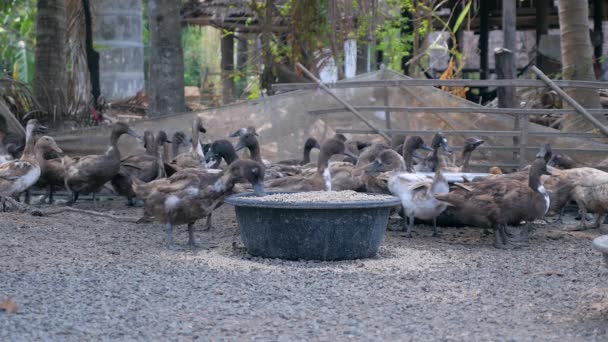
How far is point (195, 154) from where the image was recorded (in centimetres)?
1327

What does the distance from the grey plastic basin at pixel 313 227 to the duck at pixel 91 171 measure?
4.48 m

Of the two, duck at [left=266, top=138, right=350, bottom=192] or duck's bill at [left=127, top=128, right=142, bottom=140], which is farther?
duck's bill at [left=127, top=128, right=142, bottom=140]

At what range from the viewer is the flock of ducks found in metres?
9.53

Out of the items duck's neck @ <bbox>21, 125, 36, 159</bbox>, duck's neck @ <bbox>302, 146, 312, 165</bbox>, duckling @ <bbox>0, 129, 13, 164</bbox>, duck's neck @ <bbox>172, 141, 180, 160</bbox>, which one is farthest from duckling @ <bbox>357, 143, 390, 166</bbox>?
duckling @ <bbox>0, 129, 13, 164</bbox>

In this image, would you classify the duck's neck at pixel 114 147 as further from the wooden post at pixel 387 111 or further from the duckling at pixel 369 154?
the wooden post at pixel 387 111

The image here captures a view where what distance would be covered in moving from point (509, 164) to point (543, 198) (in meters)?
3.46

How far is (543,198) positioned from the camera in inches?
389

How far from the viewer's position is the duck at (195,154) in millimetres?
12773

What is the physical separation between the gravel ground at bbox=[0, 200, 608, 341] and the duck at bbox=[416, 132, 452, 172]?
6.30 feet

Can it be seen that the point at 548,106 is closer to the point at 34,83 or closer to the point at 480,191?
the point at 480,191

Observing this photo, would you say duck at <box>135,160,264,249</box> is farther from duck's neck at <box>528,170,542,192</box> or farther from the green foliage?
the green foliage

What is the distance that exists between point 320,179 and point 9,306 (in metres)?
5.19

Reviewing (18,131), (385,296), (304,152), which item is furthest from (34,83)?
(385,296)

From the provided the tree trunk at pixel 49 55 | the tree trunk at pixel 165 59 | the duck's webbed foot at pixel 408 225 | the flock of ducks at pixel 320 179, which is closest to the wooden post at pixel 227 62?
the tree trunk at pixel 165 59
